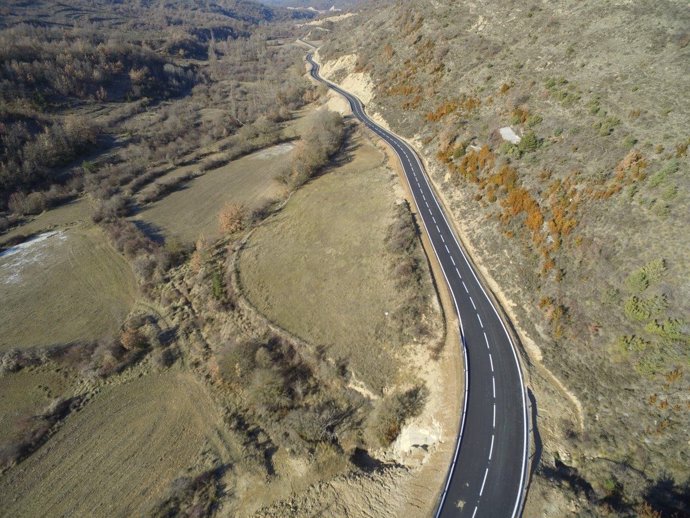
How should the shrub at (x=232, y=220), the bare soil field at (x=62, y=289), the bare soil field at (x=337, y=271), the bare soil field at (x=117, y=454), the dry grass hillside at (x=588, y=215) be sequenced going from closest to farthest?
the dry grass hillside at (x=588, y=215)
the bare soil field at (x=117, y=454)
the bare soil field at (x=337, y=271)
the bare soil field at (x=62, y=289)
the shrub at (x=232, y=220)

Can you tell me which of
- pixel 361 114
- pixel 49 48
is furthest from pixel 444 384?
pixel 49 48

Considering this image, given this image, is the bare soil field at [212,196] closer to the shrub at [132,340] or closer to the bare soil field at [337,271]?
the bare soil field at [337,271]

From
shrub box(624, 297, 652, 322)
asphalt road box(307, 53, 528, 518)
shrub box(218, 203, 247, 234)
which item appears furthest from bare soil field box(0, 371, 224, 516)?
shrub box(624, 297, 652, 322)

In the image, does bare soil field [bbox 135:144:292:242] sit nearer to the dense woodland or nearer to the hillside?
the hillside

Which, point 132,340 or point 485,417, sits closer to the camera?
point 485,417

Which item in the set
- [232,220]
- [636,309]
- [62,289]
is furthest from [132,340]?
[636,309]

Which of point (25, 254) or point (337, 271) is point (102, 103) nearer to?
point (25, 254)

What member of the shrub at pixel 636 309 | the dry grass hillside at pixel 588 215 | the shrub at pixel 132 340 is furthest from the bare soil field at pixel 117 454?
the shrub at pixel 636 309
